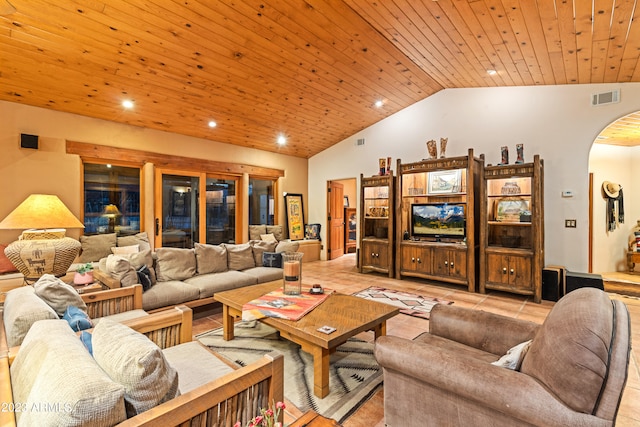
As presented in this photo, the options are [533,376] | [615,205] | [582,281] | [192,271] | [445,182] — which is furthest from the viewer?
[615,205]

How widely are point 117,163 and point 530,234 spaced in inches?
272

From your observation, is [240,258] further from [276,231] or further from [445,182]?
[445,182]

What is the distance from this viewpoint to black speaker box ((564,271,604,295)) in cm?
408

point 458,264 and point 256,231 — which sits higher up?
point 256,231

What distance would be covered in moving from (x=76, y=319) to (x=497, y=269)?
5.08 metres

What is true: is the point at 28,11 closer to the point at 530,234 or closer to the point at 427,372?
the point at 427,372

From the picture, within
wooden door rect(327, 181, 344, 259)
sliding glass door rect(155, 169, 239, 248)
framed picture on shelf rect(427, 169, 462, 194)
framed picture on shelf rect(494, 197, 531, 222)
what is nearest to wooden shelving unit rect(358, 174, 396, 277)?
framed picture on shelf rect(427, 169, 462, 194)

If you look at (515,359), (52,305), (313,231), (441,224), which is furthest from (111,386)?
(313,231)

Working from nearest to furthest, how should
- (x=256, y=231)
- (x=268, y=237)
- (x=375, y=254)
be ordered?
(x=375, y=254) → (x=268, y=237) → (x=256, y=231)

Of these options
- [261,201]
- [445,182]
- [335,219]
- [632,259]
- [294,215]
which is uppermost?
[445,182]

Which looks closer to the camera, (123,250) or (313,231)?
(123,250)

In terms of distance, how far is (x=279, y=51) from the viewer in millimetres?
3920

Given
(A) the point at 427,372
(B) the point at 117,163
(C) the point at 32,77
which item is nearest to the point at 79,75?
(C) the point at 32,77

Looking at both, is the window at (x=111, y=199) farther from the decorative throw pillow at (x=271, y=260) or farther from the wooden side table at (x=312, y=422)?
the wooden side table at (x=312, y=422)
